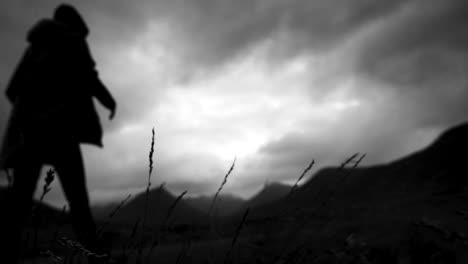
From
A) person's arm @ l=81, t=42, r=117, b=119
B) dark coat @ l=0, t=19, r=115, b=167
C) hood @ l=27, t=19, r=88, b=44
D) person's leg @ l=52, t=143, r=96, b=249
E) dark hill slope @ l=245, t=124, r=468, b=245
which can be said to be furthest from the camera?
person's arm @ l=81, t=42, r=117, b=119

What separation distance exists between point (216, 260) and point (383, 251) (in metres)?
1.41

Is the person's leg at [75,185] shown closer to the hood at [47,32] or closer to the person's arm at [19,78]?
the person's arm at [19,78]

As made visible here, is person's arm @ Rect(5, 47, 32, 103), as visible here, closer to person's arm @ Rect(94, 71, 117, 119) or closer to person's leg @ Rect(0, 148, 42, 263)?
person's arm @ Rect(94, 71, 117, 119)

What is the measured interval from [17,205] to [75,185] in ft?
1.81

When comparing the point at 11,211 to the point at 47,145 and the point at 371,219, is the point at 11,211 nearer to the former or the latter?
the point at 47,145

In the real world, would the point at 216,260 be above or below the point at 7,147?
below

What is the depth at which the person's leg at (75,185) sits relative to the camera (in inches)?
84.0

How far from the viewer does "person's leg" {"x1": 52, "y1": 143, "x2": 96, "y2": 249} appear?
7.00ft

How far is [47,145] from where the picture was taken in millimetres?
2330

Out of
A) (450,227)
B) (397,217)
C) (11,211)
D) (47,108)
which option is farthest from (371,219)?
(47,108)

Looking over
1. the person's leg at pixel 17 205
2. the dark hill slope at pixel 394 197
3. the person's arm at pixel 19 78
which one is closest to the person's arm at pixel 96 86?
the person's arm at pixel 19 78

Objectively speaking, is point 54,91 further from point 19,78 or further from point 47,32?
point 47,32

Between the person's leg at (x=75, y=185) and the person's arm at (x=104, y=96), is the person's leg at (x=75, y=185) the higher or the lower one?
the lower one

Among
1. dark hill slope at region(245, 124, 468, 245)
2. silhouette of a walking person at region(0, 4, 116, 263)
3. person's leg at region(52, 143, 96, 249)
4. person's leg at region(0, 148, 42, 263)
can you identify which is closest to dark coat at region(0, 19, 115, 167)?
silhouette of a walking person at region(0, 4, 116, 263)
